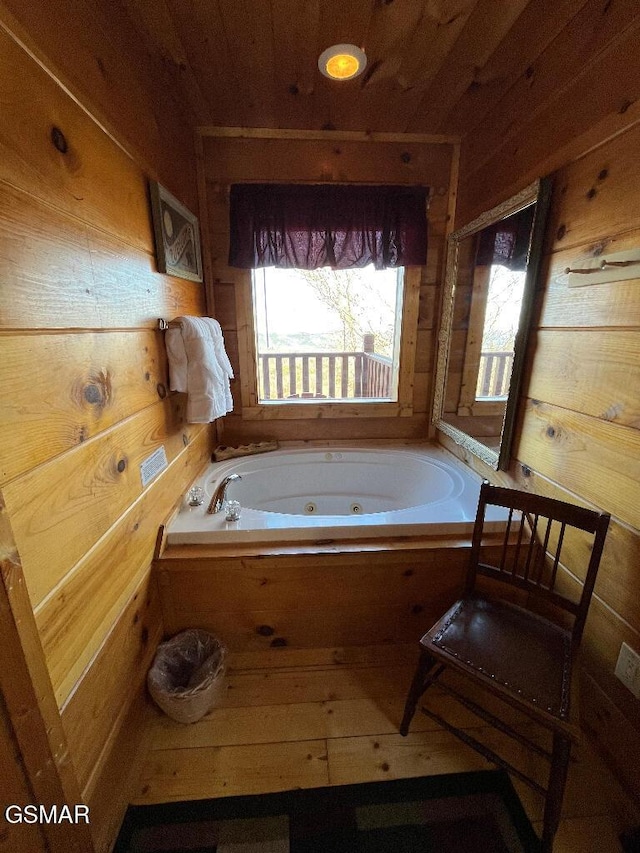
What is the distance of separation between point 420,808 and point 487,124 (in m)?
2.72

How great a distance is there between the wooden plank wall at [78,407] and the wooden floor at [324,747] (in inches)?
7.4

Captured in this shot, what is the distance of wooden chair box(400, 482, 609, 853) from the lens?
0.86m

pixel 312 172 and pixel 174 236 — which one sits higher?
pixel 312 172

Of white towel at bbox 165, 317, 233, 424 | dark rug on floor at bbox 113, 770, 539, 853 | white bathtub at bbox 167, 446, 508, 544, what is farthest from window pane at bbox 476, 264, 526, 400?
dark rug on floor at bbox 113, 770, 539, 853

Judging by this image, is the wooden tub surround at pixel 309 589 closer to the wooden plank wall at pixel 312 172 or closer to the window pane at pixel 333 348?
the wooden plank wall at pixel 312 172

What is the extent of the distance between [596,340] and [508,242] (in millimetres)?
709

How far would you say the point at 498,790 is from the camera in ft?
3.32

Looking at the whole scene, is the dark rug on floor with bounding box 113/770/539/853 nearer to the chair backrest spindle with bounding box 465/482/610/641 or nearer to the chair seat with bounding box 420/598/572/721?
the chair seat with bounding box 420/598/572/721

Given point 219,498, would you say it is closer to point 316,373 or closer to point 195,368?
point 195,368

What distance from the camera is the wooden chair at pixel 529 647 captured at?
86 cm

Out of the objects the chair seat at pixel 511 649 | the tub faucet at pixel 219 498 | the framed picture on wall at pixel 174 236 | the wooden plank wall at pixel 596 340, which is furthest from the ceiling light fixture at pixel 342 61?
the chair seat at pixel 511 649

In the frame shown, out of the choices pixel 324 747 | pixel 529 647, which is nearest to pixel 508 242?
pixel 529 647

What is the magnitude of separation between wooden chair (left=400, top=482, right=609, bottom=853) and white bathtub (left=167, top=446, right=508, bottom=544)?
298 millimetres

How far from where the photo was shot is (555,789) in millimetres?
851
